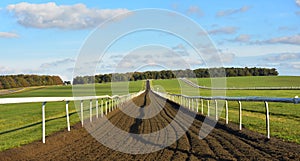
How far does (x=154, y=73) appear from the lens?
501ft

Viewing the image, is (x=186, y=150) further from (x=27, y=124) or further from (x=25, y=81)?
(x=25, y=81)

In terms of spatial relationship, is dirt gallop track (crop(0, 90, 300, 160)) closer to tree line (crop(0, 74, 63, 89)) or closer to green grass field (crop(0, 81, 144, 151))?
green grass field (crop(0, 81, 144, 151))

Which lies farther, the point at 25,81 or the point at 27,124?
the point at 25,81

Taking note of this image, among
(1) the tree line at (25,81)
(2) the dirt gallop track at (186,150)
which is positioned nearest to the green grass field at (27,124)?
(2) the dirt gallop track at (186,150)

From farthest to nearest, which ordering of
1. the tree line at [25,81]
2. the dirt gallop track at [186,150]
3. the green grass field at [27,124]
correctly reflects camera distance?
the tree line at [25,81] → the green grass field at [27,124] → the dirt gallop track at [186,150]

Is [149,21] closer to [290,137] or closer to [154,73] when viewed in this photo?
[290,137]

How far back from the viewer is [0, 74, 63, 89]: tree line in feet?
→ 344

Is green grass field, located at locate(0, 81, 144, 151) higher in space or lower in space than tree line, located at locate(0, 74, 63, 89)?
lower

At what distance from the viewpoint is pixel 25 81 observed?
11725cm

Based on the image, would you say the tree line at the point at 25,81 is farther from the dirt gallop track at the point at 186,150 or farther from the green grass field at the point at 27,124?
the dirt gallop track at the point at 186,150

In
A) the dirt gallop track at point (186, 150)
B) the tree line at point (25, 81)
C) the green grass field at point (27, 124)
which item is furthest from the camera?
the tree line at point (25, 81)

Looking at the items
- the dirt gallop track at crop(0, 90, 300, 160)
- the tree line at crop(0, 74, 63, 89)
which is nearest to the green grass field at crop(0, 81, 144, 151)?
the dirt gallop track at crop(0, 90, 300, 160)

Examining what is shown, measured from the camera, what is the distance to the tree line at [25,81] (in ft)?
344

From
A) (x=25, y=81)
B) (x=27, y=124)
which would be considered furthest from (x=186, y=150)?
(x=25, y=81)
